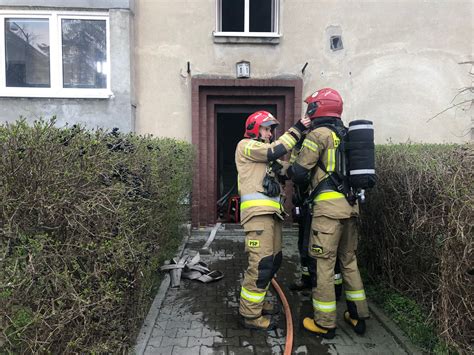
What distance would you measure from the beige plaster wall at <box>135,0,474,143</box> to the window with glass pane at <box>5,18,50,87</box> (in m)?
1.80

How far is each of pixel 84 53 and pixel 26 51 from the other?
3.62 feet

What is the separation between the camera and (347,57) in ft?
24.1

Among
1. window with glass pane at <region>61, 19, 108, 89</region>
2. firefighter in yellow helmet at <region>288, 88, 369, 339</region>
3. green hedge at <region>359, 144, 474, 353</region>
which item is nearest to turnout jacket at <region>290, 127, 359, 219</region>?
firefighter in yellow helmet at <region>288, 88, 369, 339</region>

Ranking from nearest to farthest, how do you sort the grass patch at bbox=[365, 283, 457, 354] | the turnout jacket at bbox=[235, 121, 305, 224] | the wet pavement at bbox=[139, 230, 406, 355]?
1. the grass patch at bbox=[365, 283, 457, 354]
2. the wet pavement at bbox=[139, 230, 406, 355]
3. the turnout jacket at bbox=[235, 121, 305, 224]

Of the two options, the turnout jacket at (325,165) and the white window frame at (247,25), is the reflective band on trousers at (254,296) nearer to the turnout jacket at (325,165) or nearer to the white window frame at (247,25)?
the turnout jacket at (325,165)

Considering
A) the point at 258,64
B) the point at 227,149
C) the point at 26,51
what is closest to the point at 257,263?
the point at 258,64

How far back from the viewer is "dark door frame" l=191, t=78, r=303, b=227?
23.9ft

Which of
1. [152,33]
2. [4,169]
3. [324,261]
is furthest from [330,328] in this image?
[152,33]

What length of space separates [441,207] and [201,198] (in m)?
5.26

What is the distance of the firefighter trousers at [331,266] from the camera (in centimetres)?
338

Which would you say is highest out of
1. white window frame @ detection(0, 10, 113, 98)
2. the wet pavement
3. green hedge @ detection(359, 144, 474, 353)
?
white window frame @ detection(0, 10, 113, 98)

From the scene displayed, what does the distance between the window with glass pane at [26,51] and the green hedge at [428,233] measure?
6.45 meters

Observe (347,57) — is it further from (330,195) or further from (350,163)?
(330,195)

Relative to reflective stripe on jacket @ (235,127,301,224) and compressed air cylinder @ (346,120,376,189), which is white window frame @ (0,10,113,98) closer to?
reflective stripe on jacket @ (235,127,301,224)
